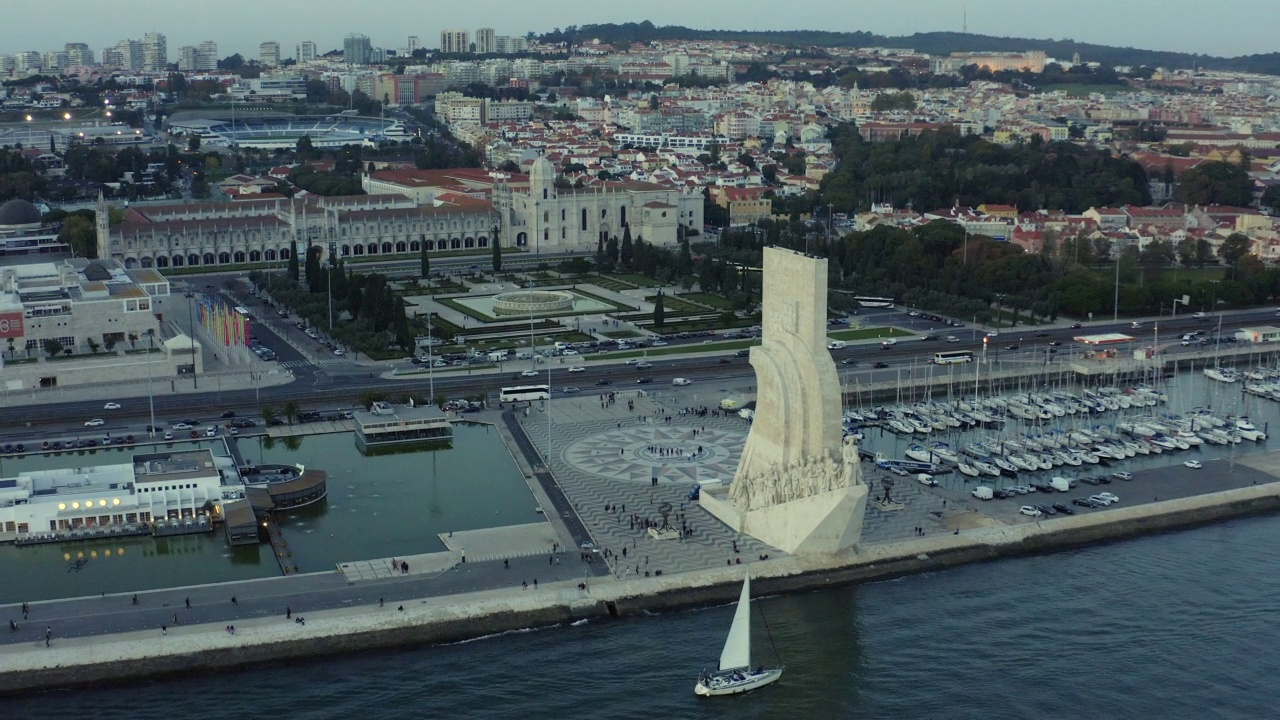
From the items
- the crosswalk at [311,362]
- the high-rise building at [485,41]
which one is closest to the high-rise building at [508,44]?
the high-rise building at [485,41]

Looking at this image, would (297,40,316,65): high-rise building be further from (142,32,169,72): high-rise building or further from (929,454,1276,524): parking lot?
(929,454,1276,524): parking lot

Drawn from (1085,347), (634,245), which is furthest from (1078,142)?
(1085,347)

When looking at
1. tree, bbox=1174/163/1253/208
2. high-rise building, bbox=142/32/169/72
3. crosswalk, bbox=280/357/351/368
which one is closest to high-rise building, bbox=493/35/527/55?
high-rise building, bbox=142/32/169/72

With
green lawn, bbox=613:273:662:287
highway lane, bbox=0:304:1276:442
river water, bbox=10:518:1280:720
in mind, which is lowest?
river water, bbox=10:518:1280:720

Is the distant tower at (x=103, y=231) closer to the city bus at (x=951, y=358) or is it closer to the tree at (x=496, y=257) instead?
the tree at (x=496, y=257)

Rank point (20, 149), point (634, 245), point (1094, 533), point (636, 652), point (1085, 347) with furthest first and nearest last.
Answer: point (20, 149)
point (634, 245)
point (1085, 347)
point (1094, 533)
point (636, 652)

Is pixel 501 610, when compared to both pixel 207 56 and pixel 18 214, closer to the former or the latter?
pixel 18 214

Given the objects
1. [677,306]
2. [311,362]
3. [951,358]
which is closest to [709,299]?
[677,306]

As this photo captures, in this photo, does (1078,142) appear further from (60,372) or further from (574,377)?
(60,372)
